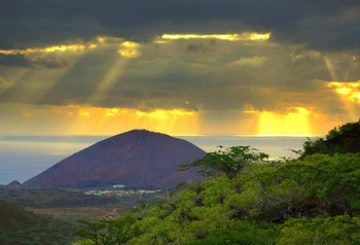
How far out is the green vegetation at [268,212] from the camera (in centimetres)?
2661

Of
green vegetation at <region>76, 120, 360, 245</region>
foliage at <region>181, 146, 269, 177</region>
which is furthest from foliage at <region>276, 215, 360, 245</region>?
foliage at <region>181, 146, 269, 177</region>

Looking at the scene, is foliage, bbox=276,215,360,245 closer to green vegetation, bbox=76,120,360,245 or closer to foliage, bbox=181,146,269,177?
green vegetation, bbox=76,120,360,245

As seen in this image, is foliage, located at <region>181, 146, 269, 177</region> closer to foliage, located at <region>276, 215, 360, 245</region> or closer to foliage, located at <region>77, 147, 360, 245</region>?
foliage, located at <region>77, 147, 360, 245</region>

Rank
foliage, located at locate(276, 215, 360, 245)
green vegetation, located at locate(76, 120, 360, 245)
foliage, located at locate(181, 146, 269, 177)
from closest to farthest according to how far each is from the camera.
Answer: foliage, located at locate(276, 215, 360, 245)
green vegetation, located at locate(76, 120, 360, 245)
foliage, located at locate(181, 146, 269, 177)

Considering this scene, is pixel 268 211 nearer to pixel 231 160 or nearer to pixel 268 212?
pixel 268 212

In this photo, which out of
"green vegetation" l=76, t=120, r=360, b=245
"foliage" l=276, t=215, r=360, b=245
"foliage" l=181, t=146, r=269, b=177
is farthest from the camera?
"foliage" l=181, t=146, r=269, b=177

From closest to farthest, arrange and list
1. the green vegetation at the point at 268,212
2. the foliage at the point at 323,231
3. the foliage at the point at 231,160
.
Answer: the foliage at the point at 323,231, the green vegetation at the point at 268,212, the foliage at the point at 231,160

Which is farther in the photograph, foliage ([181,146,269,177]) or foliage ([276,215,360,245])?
foliage ([181,146,269,177])

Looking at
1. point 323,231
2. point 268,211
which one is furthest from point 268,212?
point 323,231

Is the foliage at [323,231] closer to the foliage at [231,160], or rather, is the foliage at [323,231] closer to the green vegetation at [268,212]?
the green vegetation at [268,212]

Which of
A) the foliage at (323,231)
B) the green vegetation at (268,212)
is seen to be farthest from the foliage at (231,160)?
the foliage at (323,231)

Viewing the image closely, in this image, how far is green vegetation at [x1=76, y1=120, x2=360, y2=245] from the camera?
26.6 meters

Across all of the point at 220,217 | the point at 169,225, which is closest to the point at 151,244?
the point at 169,225

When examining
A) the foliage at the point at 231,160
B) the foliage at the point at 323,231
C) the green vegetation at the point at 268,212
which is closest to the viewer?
the foliage at the point at 323,231
